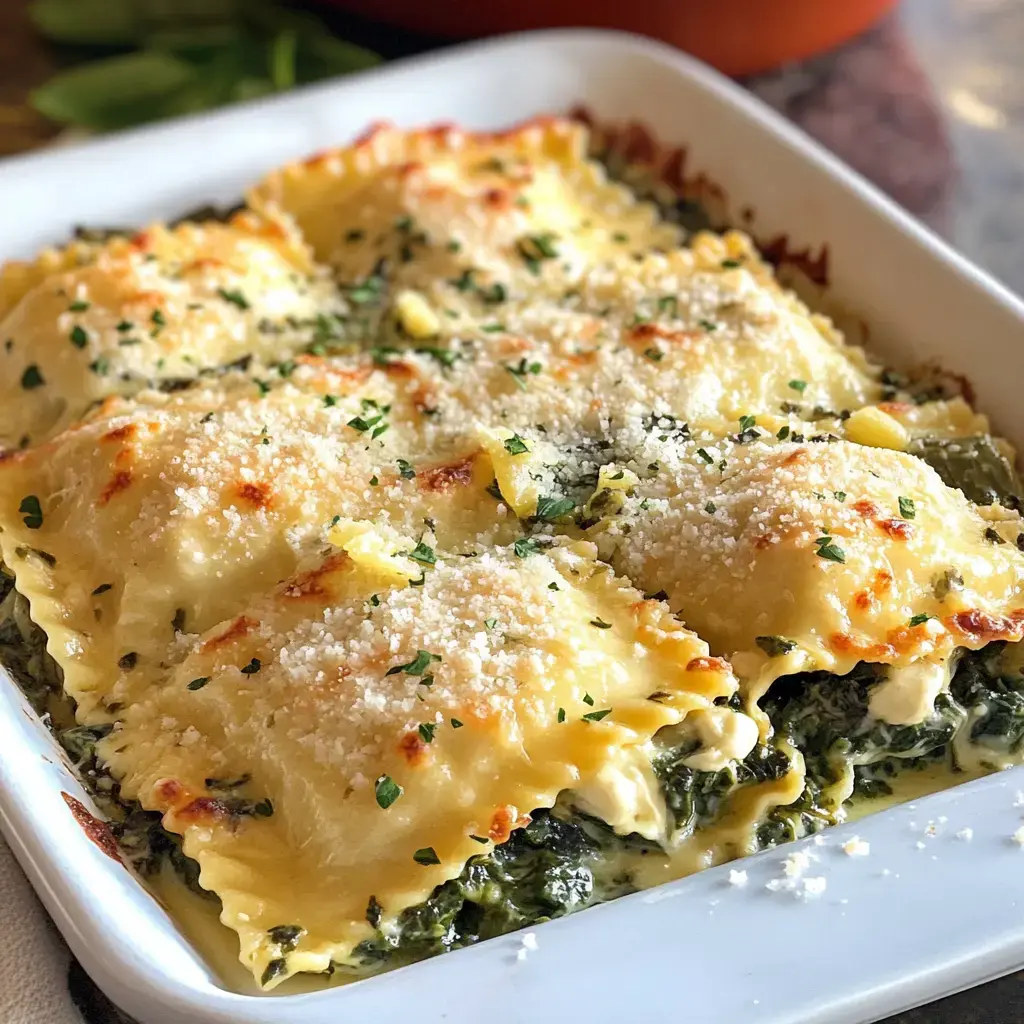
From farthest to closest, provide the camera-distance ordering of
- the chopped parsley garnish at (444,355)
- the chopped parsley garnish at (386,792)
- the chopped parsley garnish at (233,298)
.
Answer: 1. the chopped parsley garnish at (233,298)
2. the chopped parsley garnish at (444,355)
3. the chopped parsley garnish at (386,792)

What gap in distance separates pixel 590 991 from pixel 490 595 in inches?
27.9

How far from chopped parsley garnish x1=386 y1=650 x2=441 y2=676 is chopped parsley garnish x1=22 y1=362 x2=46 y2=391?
4.47ft

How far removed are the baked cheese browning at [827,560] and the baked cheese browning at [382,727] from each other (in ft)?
0.34

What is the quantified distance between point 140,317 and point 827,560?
168 centimetres

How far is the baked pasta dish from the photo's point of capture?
2166 millimetres

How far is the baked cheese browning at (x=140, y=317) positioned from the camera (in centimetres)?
309

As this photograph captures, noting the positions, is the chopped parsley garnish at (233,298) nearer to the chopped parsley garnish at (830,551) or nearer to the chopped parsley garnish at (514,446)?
the chopped parsley garnish at (514,446)

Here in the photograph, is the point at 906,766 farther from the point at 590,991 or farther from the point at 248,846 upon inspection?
the point at 248,846

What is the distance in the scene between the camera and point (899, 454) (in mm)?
2650

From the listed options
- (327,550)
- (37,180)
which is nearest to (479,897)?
(327,550)

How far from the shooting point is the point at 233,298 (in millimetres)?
3277

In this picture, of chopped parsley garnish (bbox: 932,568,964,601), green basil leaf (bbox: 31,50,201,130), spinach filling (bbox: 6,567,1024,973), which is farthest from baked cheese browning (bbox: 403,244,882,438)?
green basil leaf (bbox: 31,50,201,130)

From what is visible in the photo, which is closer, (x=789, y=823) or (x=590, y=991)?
(x=590, y=991)

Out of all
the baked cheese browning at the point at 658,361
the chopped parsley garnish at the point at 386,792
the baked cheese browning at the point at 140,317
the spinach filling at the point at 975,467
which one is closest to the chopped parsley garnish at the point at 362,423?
→ the baked cheese browning at the point at 658,361
